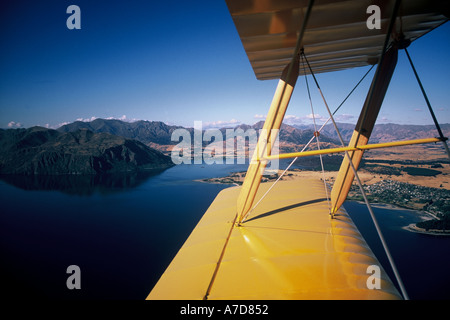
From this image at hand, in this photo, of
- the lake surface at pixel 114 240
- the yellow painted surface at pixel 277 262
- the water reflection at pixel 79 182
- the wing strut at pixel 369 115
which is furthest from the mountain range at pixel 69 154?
the wing strut at pixel 369 115

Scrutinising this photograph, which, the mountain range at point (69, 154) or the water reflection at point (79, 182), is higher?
the mountain range at point (69, 154)

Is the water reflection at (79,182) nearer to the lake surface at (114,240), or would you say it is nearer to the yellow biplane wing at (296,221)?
the lake surface at (114,240)

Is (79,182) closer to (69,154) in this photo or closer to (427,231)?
(69,154)

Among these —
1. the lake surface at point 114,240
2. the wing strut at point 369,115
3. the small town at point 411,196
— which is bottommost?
the lake surface at point 114,240

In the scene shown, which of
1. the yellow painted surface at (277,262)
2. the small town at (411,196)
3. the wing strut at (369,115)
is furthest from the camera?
the small town at (411,196)

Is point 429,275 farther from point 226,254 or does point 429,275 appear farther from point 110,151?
point 110,151

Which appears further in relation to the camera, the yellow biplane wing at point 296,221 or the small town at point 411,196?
the small town at point 411,196

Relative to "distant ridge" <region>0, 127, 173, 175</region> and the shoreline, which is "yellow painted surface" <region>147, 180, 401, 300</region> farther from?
"distant ridge" <region>0, 127, 173, 175</region>

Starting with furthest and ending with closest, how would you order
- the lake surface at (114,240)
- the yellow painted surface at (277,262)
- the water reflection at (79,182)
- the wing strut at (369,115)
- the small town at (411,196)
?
the water reflection at (79,182) < the small town at (411,196) < the lake surface at (114,240) < the wing strut at (369,115) < the yellow painted surface at (277,262)
